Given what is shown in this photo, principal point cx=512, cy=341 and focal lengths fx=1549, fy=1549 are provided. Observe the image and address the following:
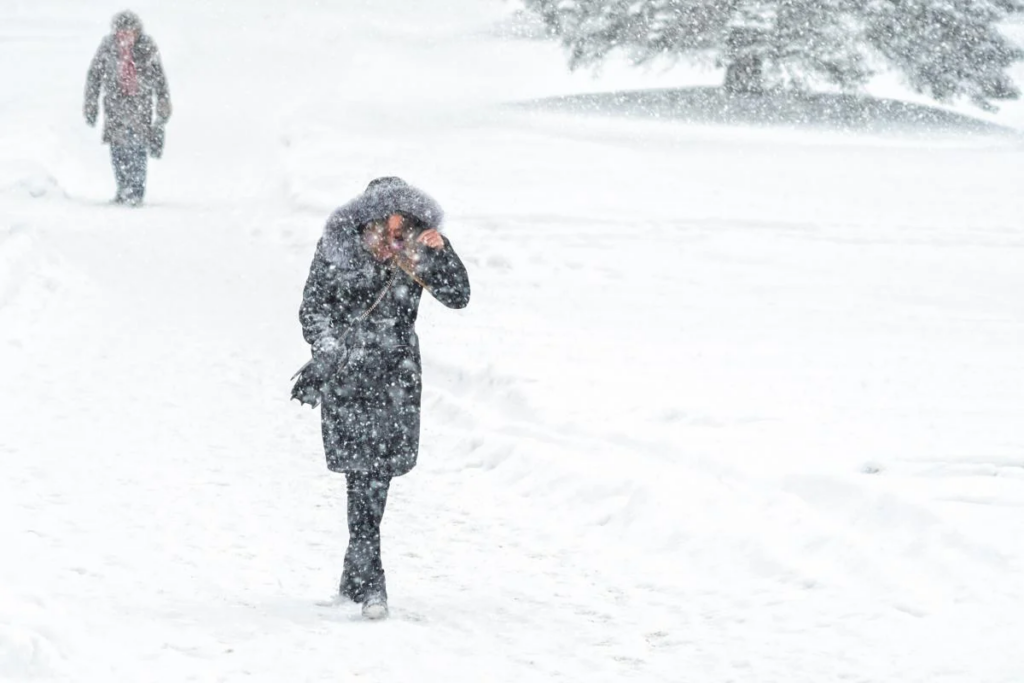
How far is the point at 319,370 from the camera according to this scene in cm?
512

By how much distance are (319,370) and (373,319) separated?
0.84ft

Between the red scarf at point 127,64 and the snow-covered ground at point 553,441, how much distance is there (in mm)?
1187

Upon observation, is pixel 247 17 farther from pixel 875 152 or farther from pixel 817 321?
pixel 817 321

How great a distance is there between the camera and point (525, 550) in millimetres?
6164

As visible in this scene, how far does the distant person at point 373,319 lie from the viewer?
5168 millimetres

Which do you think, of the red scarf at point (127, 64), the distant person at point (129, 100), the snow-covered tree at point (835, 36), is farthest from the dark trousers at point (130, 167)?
the snow-covered tree at point (835, 36)

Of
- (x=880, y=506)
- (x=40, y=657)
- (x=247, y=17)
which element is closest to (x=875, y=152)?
(x=880, y=506)

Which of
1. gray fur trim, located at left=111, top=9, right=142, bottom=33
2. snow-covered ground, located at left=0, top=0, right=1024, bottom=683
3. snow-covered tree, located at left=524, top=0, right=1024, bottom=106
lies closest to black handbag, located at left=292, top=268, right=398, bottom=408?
snow-covered ground, located at left=0, top=0, right=1024, bottom=683

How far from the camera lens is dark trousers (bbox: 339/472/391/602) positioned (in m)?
5.29

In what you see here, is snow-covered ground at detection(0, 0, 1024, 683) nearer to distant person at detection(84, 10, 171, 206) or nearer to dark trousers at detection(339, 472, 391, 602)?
dark trousers at detection(339, 472, 391, 602)

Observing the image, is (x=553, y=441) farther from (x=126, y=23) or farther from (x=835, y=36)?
(x=835, y=36)

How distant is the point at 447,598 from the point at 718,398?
2.83 m

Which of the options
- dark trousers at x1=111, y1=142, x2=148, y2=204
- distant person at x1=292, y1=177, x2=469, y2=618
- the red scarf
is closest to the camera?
distant person at x1=292, y1=177, x2=469, y2=618

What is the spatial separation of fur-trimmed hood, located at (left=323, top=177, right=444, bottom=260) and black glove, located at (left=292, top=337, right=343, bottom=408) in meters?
0.30
